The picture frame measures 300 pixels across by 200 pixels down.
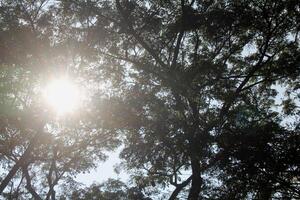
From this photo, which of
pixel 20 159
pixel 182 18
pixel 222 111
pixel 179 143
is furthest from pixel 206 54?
pixel 20 159

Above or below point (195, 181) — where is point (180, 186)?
above

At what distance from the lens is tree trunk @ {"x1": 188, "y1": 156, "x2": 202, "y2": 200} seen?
13352mm

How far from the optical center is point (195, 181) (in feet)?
45.4

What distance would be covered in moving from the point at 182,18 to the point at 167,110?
3418 millimetres

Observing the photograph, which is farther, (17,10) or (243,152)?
(17,10)

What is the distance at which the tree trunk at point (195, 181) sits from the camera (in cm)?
1335

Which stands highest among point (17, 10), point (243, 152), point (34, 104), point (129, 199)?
point (17, 10)

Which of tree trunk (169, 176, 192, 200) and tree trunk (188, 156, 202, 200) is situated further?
tree trunk (169, 176, 192, 200)

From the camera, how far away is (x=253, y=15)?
550 inches

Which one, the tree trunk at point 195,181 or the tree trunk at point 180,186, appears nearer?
the tree trunk at point 195,181

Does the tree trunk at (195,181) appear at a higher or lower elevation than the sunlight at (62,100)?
lower

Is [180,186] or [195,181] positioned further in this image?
[180,186]

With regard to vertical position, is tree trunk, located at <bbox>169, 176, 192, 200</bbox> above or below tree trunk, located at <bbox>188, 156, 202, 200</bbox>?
above

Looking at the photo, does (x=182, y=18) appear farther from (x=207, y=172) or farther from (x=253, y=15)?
(x=207, y=172)
